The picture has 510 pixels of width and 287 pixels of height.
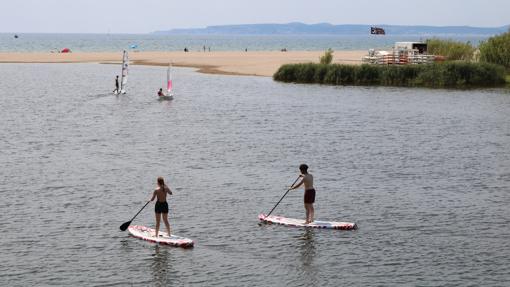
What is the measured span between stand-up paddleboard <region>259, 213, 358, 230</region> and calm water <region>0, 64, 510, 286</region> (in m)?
0.45

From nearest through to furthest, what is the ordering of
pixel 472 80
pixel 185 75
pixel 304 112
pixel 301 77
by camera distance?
pixel 304 112 → pixel 472 80 → pixel 301 77 → pixel 185 75

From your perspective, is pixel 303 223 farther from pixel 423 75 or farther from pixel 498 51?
pixel 498 51

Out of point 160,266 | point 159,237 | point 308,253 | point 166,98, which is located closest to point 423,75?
point 166,98

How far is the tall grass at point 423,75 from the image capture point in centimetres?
8450

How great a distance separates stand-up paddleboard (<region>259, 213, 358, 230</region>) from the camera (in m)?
27.5

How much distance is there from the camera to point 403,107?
66375 millimetres

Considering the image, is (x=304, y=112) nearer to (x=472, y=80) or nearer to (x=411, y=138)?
(x=411, y=138)

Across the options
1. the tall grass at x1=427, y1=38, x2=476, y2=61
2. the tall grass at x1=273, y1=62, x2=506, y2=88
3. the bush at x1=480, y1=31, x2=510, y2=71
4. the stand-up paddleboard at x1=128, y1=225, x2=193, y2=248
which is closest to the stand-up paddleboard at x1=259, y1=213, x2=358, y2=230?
the stand-up paddleboard at x1=128, y1=225, x2=193, y2=248

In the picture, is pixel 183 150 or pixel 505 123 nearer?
pixel 183 150

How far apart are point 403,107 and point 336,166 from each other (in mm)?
28591

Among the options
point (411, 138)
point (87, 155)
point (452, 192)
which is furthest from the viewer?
point (411, 138)

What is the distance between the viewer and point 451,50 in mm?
97812

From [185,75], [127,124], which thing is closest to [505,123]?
[127,124]

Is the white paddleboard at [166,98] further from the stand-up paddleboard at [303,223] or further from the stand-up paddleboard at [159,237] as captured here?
the stand-up paddleboard at [159,237]
